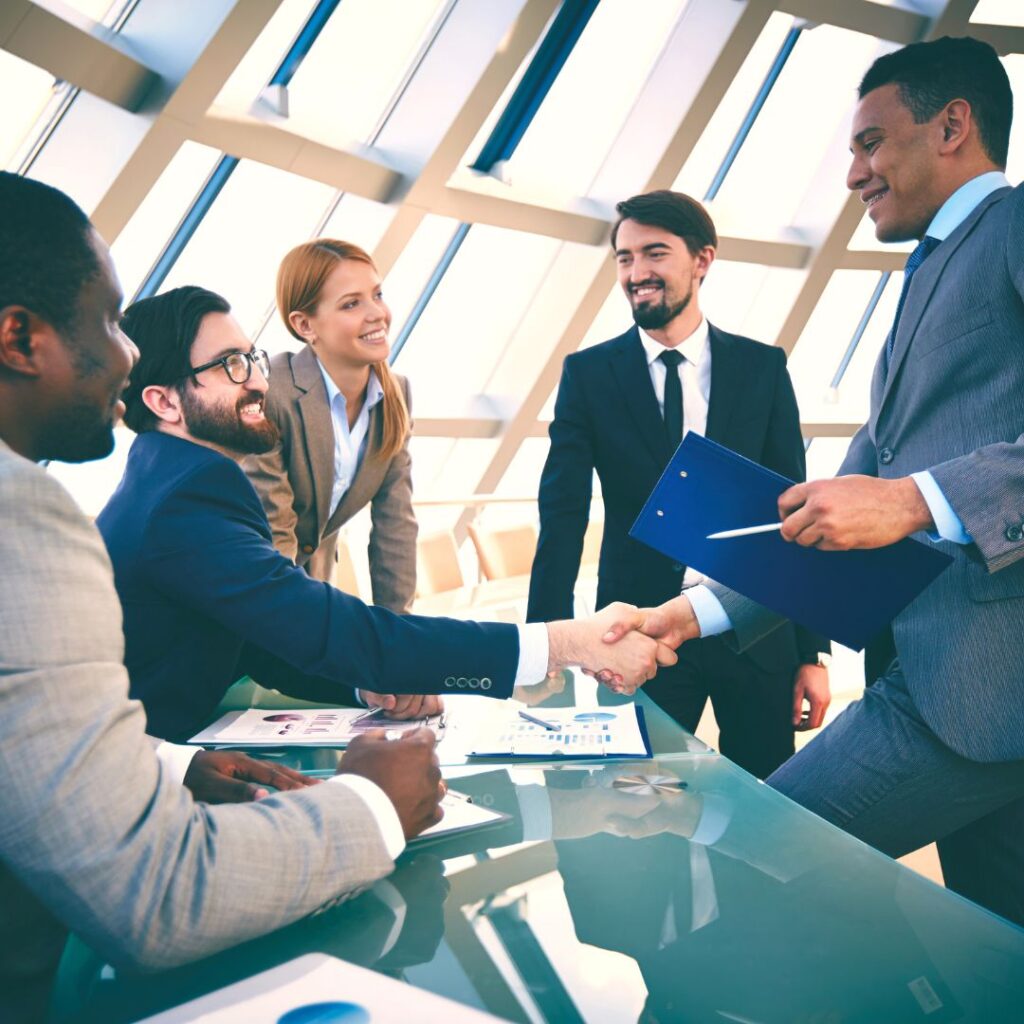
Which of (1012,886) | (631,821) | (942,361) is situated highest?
(942,361)

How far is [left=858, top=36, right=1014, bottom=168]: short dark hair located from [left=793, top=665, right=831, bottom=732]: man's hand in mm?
1225

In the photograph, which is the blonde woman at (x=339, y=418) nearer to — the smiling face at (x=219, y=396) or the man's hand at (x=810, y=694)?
the smiling face at (x=219, y=396)

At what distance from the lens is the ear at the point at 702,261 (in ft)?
9.34

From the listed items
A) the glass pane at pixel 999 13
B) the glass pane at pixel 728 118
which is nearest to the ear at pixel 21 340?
the glass pane at pixel 728 118

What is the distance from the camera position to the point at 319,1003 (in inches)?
27.0

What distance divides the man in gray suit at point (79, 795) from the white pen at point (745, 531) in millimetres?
763

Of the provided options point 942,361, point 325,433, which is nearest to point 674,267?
point 325,433

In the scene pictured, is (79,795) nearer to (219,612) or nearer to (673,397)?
(219,612)

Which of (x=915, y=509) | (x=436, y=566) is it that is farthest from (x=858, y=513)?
(x=436, y=566)

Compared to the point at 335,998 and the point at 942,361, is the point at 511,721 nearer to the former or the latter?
the point at 942,361

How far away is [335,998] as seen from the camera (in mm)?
696

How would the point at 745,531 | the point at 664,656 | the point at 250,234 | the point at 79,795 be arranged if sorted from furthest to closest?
Answer: 1. the point at 250,234
2. the point at 664,656
3. the point at 745,531
4. the point at 79,795

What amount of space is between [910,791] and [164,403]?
146 centimetres

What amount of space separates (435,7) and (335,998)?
309 inches
